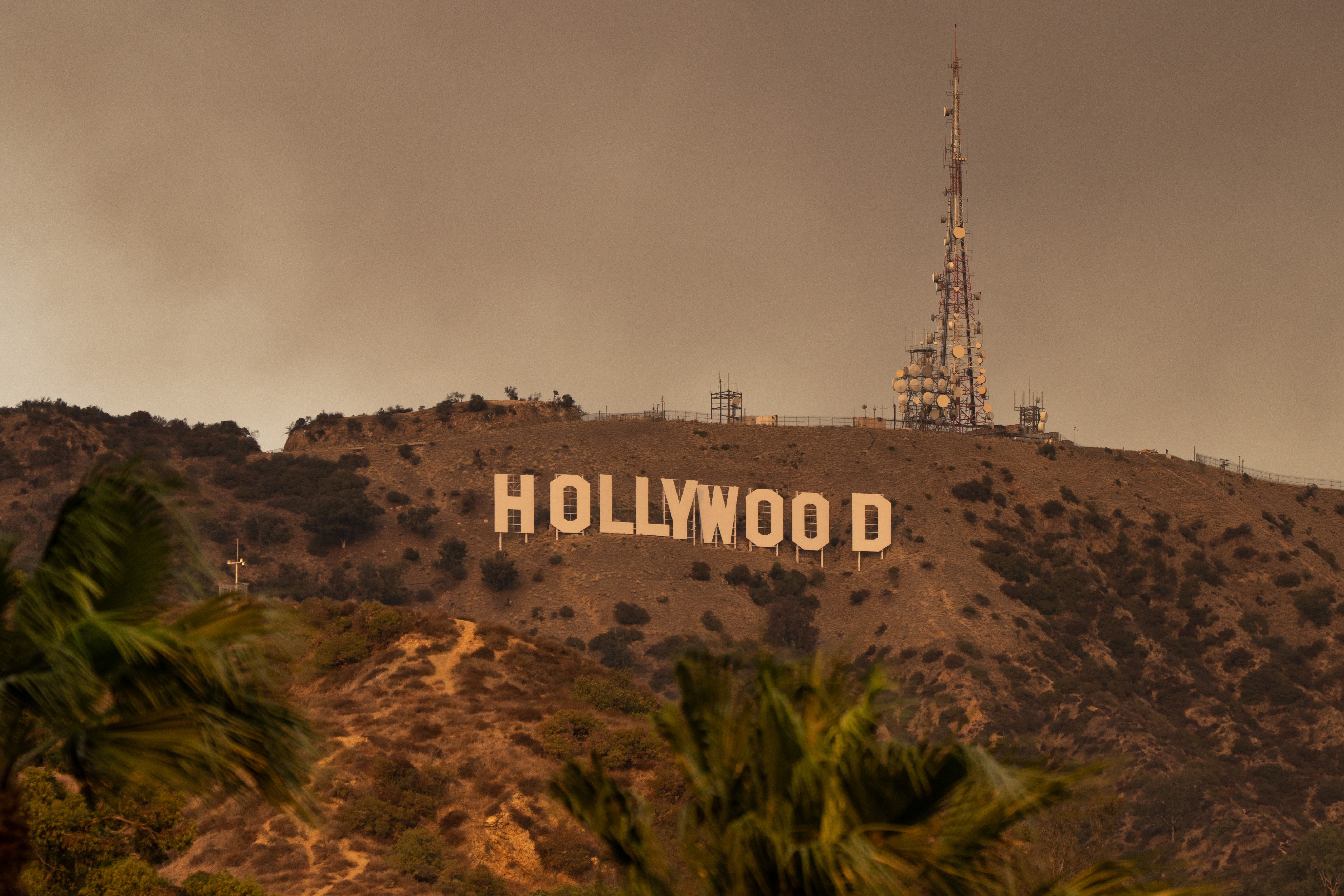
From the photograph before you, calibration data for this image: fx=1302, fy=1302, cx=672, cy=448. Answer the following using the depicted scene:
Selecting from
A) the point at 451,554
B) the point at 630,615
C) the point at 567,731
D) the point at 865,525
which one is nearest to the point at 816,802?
the point at 567,731

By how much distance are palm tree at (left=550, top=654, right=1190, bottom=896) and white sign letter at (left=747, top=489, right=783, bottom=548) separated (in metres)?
89.7

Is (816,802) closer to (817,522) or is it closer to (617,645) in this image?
(617,645)

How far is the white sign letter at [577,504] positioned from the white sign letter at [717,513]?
8.38 meters

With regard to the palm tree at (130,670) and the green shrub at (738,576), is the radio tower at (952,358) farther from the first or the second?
the palm tree at (130,670)

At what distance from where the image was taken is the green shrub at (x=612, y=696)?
151 ft

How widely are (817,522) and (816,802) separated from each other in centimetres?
9294

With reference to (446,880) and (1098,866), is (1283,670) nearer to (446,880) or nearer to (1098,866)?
(446,880)

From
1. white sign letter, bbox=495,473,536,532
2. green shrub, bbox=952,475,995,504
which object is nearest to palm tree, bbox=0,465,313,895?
white sign letter, bbox=495,473,536,532

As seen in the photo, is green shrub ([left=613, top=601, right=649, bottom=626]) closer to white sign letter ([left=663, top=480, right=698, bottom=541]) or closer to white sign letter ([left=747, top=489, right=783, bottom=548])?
white sign letter ([left=663, top=480, right=698, bottom=541])

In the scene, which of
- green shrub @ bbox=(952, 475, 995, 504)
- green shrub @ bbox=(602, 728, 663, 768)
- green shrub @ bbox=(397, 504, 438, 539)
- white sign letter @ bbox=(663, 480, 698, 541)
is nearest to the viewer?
green shrub @ bbox=(602, 728, 663, 768)

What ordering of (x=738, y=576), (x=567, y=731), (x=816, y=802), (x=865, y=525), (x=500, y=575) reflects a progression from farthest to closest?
(x=865, y=525), (x=738, y=576), (x=500, y=575), (x=567, y=731), (x=816, y=802)

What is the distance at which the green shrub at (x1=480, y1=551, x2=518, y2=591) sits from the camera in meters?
96.2

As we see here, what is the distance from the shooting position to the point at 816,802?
746cm

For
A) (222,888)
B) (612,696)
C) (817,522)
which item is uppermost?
(817,522)
